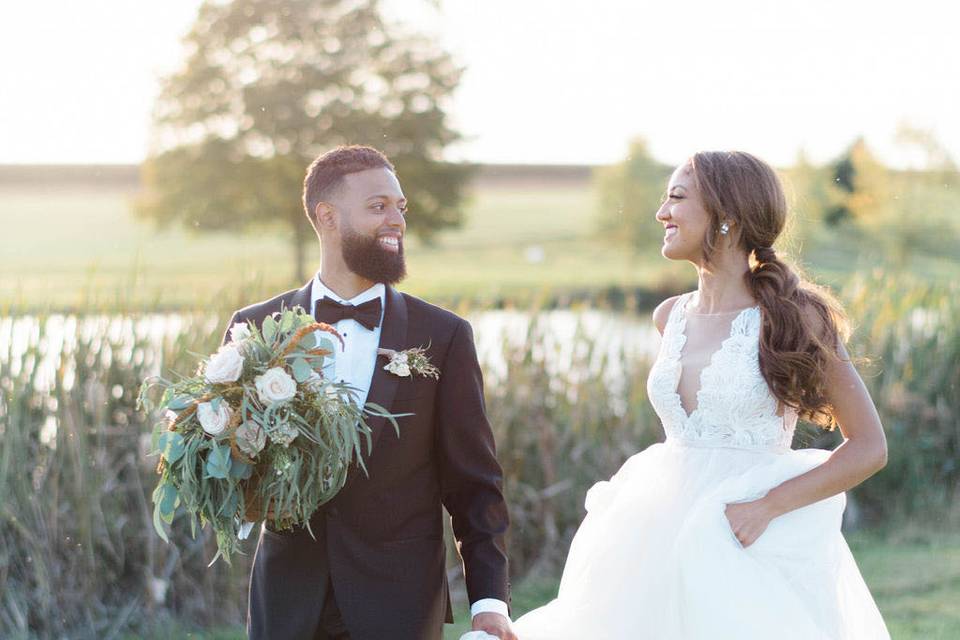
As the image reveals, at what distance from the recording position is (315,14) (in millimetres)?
29562

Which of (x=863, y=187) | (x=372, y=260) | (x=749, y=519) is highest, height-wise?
(x=863, y=187)

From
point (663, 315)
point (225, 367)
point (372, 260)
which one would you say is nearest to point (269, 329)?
point (225, 367)

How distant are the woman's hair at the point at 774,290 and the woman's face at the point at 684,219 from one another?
0.02 metres

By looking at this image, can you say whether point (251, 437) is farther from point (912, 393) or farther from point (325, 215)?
point (912, 393)

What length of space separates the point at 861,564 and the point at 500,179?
51.1 meters

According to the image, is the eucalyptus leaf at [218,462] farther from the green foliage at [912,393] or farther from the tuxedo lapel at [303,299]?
the green foliage at [912,393]

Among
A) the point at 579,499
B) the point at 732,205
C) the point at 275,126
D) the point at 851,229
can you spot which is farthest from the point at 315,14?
the point at 732,205

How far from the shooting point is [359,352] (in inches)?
114

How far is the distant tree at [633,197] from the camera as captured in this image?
4069 centimetres

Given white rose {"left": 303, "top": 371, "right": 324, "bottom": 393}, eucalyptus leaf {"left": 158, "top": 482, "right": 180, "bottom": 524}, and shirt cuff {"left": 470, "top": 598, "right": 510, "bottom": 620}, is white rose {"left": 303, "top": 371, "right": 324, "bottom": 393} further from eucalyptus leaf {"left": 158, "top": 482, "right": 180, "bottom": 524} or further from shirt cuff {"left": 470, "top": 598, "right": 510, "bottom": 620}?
shirt cuff {"left": 470, "top": 598, "right": 510, "bottom": 620}

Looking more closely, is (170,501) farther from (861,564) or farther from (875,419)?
(861,564)

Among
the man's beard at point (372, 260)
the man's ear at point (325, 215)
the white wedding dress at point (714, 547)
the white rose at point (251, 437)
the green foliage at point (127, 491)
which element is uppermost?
the man's ear at point (325, 215)

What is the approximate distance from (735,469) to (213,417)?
132cm

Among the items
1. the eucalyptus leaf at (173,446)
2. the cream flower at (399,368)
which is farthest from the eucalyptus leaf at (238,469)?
the cream flower at (399,368)
